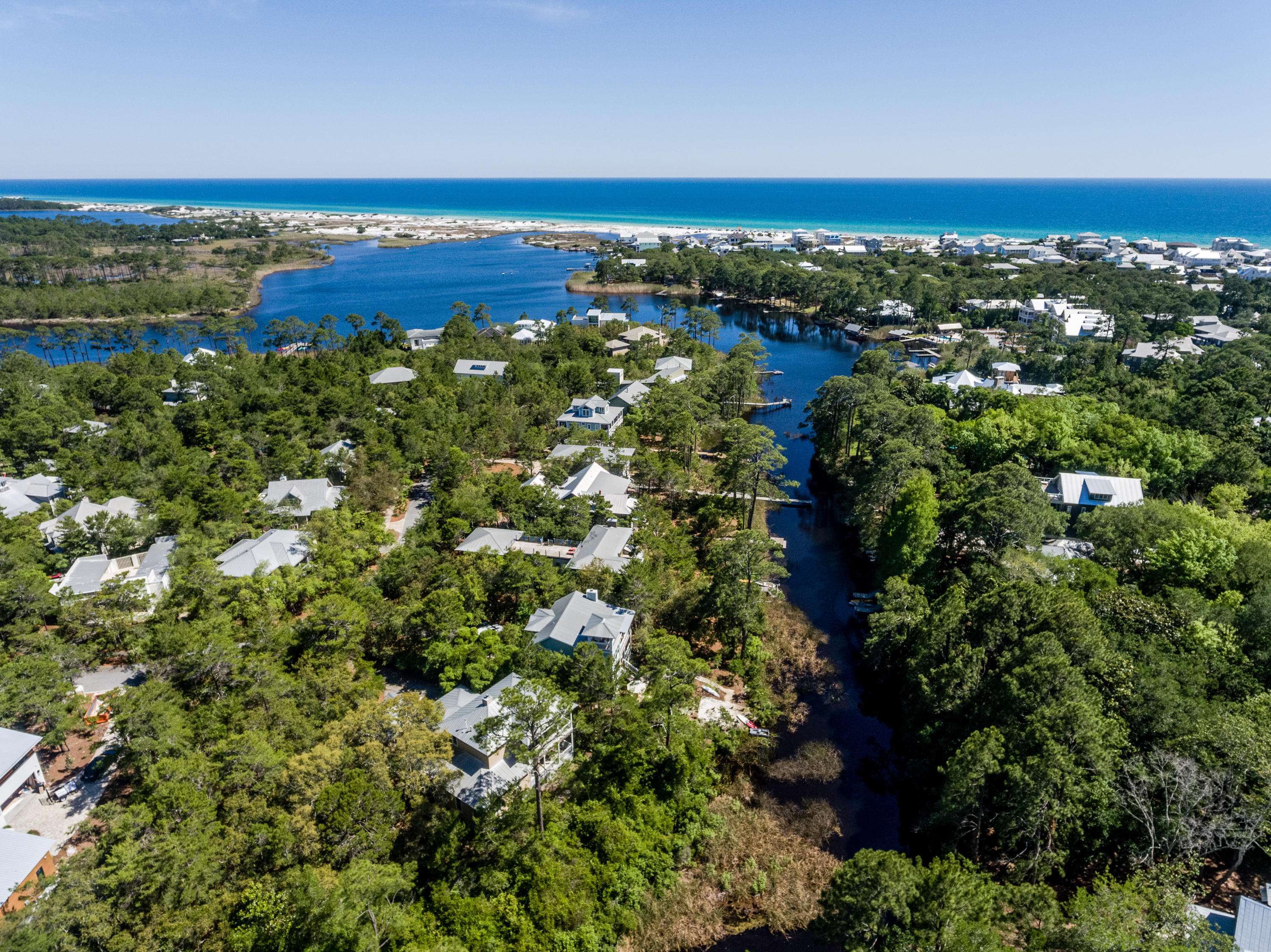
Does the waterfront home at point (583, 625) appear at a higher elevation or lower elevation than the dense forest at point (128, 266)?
lower

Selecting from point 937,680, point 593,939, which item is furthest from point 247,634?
point 937,680

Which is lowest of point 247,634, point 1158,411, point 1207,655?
point 247,634

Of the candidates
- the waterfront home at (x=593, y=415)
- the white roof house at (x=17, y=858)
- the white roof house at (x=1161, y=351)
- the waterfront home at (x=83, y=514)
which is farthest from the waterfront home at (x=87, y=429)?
the white roof house at (x=1161, y=351)

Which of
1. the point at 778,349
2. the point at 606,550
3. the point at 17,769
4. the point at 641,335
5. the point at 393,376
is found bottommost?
the point at 17,769

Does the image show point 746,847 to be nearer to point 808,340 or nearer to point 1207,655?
point 1207,655

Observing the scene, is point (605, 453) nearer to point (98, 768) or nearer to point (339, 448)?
point (339, 448)

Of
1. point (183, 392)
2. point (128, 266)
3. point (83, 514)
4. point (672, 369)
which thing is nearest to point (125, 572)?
point (83, 514)

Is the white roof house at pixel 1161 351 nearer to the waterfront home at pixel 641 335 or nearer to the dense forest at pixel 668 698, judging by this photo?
the dense forest at pixel 668 698
